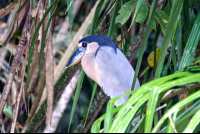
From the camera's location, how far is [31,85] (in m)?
1.04

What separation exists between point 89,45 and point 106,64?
0.10 m

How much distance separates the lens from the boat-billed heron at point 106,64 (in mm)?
879

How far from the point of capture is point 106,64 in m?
0.90

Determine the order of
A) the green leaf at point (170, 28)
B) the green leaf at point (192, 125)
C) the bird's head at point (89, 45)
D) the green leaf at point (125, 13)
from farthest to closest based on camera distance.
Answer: the bird's head at point (89, 45), the green leaf at point (125, 13), the green leaf at point (170, 28), the green leaf at point (192, 125)

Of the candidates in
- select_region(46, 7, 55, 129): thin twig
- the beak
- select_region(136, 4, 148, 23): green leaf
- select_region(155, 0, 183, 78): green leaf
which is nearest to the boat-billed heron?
the beak

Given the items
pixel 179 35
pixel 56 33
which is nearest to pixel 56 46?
pixel 56 33

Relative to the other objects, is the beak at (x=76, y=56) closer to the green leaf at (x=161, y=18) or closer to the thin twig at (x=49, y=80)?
the thin twig at (x=49, y=80)

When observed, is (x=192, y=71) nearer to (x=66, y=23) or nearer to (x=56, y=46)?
(x=56, y=46)

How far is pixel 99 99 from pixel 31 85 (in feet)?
1.03

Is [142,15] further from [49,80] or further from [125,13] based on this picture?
[49,80]

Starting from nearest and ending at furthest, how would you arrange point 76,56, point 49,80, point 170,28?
1. point 170,28
2. point 49,80
3. point 76,56

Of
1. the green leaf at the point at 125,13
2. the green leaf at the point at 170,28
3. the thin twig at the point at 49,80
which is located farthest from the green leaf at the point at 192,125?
the thin twig at the point at 49,80

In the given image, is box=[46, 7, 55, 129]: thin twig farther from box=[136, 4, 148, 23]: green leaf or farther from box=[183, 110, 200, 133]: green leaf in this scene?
box=[183, 110, 200, 133]: green leaf

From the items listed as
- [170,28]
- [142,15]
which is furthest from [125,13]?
[170,28]
